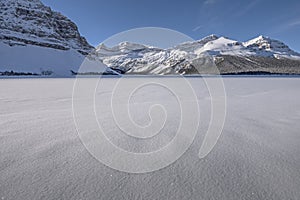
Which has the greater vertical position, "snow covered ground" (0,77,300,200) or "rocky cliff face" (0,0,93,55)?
"rocky cliff face" (0,0,93,55)

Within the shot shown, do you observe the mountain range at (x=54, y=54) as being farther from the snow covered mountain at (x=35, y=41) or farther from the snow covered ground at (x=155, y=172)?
the snow covered ground at (x=155, y=172)

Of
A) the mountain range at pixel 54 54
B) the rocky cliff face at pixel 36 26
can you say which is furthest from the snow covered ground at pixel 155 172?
the rocky cliff face at pixel 36 26

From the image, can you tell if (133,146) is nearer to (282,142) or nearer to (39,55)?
(282,142)

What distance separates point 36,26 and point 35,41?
1725 cm

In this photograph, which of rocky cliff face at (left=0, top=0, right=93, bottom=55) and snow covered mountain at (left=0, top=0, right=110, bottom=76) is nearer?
snow covered mountain at (left=0, top=0, right=110, bottom=76)

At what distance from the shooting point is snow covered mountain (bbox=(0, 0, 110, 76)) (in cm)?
2966

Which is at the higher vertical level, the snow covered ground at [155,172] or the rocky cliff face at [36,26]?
the rocky cliff face at [36,26]

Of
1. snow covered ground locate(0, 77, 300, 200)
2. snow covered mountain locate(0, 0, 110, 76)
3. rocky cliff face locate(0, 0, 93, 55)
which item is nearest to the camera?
snow covered ground locate(0, 77, 300, 200)

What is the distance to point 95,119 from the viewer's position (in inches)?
83.8

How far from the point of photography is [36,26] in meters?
51.3

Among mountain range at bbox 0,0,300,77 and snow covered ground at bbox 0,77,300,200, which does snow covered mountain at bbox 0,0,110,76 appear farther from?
snow covered ground at bbox 0,77,300,200

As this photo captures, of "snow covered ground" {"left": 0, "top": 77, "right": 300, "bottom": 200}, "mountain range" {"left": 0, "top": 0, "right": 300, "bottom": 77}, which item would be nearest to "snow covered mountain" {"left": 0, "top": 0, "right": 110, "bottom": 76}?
"mountain range" {"left": 0, "top": 0, "right": 300, "bottom": 77}

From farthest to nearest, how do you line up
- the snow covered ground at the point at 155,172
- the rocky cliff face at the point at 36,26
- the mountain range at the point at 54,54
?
the rocky cliff face at the point at 36,26, the mountain range at the point at 54,54, the snow covered ground at the point at 155,172

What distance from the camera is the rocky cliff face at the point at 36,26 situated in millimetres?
40406
